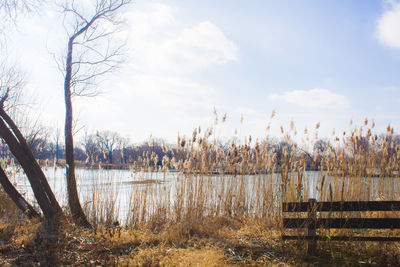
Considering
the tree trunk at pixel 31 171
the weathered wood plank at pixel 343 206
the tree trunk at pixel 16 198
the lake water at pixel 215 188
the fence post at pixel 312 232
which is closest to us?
the fence post at pixel 312 232

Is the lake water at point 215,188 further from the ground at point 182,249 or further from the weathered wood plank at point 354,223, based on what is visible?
the weathered wood plank at point 354,223

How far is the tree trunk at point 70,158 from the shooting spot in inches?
212

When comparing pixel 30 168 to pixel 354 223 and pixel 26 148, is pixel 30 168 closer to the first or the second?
pixel 26 148

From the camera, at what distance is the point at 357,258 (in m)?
3.38

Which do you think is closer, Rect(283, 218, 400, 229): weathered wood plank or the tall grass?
Rect(283, 218, 400, 229): weathered wood plank

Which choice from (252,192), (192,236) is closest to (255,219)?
(252,192)

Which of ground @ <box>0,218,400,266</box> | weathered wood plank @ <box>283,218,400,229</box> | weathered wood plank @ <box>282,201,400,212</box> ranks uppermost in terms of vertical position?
weathered wood plank @ <box>282,201,400,212</box>

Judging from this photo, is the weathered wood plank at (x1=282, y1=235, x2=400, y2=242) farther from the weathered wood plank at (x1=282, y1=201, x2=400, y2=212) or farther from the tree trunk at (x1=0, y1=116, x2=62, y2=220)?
the tree trunk at (x1=0, y1=116, x2=62, y2=220)

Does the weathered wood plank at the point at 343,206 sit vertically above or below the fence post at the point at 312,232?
above

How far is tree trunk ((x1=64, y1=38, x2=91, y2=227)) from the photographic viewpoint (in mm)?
5383

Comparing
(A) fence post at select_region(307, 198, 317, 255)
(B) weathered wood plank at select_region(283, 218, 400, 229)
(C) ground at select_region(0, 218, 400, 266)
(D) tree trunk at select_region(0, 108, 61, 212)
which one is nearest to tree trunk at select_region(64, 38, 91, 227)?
(D) tree trunk at select_region(0, 108, 61, 212)

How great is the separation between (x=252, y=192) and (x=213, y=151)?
1.20 meters

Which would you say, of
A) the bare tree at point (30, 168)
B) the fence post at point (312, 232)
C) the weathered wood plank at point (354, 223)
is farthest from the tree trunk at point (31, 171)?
the fence post at point (312, 232)

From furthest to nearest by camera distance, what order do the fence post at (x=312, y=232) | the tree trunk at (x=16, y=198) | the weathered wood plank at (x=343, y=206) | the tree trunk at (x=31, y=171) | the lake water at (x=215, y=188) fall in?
the tree trunk at (x=16, y=198)
the lake water at (x=215, y=188)
the tree trunk at (x=31, y=171)
the weathered wood plank at (x=343, y=206)
the fence post at (x=312, y=232)
